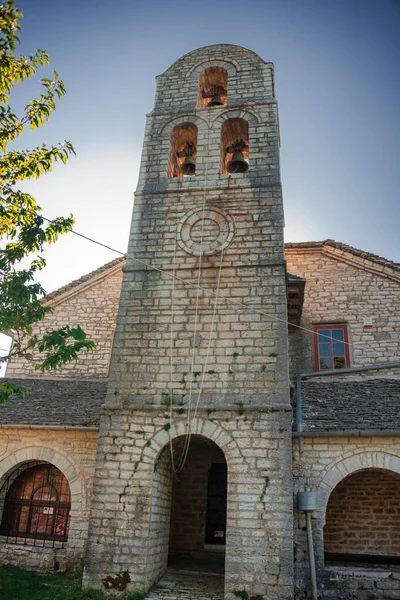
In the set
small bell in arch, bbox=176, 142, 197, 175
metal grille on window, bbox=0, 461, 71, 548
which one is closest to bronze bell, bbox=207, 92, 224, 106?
small bell in arch, bbox=176, 142, 197, 175

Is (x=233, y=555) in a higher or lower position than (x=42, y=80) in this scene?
lower

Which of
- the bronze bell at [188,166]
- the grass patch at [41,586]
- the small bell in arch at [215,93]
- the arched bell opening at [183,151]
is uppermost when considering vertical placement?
the small bell in arch at [215,93]

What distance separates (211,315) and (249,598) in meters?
4.24

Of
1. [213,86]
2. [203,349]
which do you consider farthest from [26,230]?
[213,86]

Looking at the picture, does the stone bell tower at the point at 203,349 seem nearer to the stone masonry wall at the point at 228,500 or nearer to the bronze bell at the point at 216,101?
the stone masonry wall at the point at 228,500

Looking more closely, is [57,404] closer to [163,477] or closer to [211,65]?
[163,477]

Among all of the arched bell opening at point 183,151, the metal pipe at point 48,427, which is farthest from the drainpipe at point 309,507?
the arched bell opening at point 183,151

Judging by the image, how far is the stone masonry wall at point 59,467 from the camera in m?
8.27

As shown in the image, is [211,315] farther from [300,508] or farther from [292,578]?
[292,578]

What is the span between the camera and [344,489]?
30.6ft

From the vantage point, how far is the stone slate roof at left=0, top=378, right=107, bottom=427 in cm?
905

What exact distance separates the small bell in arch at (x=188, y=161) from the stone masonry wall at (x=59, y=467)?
570cm

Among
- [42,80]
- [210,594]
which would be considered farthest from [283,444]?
[42,80]

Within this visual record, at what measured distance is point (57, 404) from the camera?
32.9 feet
